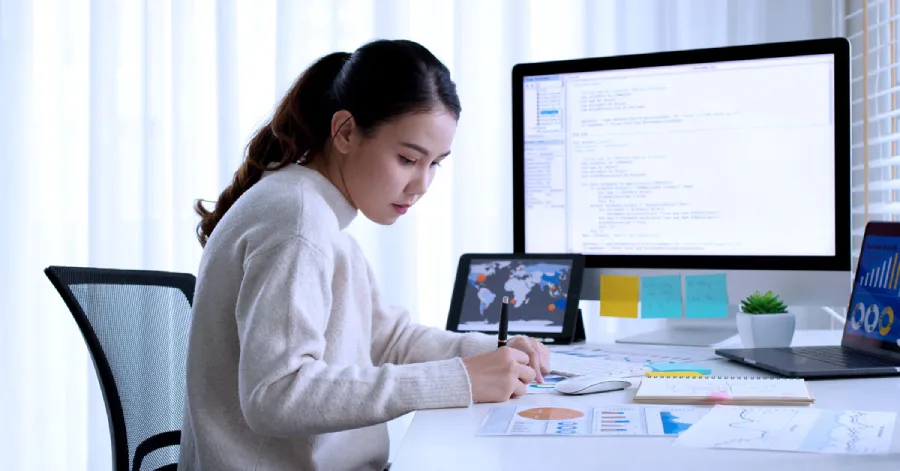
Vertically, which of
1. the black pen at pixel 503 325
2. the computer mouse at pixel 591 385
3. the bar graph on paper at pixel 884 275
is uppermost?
the bar graph on paper at pixel 884 275

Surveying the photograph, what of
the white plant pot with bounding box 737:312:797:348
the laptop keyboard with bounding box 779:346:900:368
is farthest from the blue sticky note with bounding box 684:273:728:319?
the laptop keyboard with bounding box 779:346:900:368

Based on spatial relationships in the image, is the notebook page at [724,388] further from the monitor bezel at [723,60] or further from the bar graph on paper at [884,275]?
the monitor bezel at [723,60]

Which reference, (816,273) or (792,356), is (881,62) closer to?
(816,273)

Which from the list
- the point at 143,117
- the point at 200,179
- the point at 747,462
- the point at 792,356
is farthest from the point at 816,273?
the point at 143,117

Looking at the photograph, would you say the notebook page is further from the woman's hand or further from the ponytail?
the ponytail

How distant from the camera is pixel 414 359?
4.06 ft

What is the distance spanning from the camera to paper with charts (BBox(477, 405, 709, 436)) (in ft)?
2.61

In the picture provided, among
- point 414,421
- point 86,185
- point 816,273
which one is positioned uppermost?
point 86,185

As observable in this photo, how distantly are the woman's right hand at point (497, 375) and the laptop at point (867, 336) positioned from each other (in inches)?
13.6

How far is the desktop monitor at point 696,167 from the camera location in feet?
4.68

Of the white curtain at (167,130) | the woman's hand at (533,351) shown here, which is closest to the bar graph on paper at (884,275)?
the woman's hand at (533,351)

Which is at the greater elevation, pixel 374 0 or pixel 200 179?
pixel 374 0

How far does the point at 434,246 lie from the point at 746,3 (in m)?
1.07

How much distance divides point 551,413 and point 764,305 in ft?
2.02
